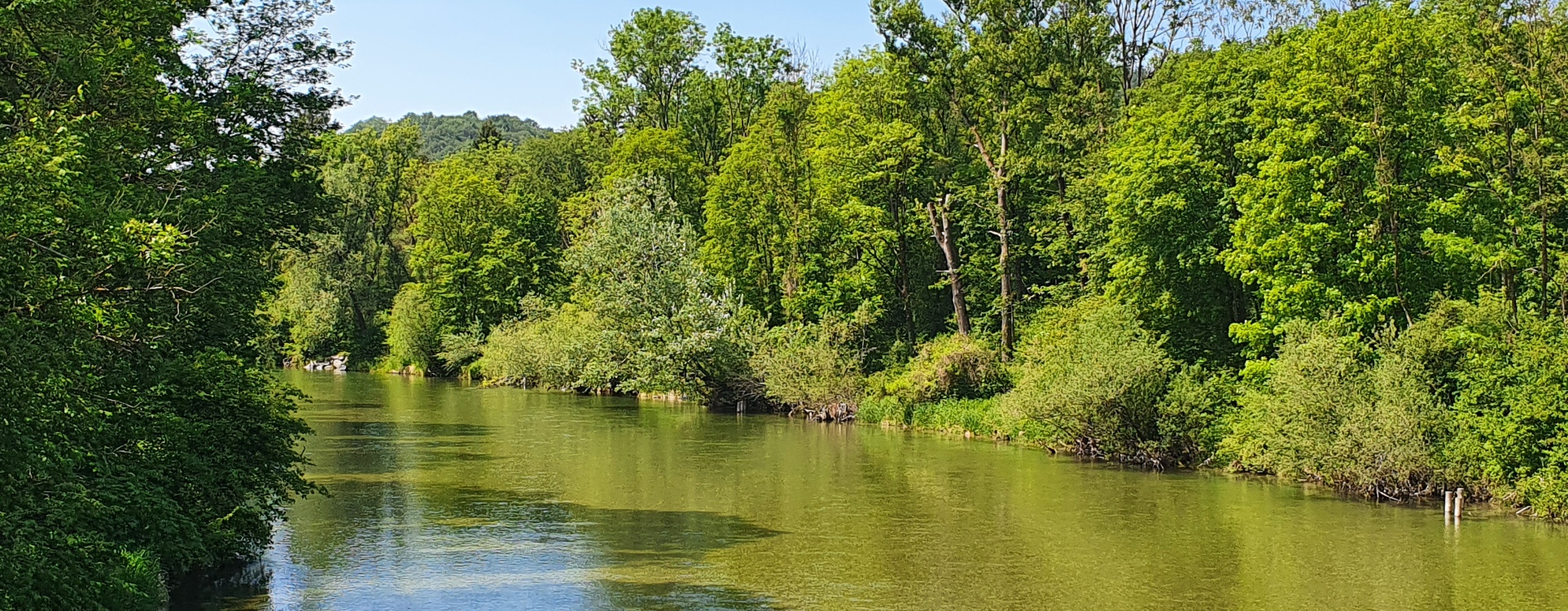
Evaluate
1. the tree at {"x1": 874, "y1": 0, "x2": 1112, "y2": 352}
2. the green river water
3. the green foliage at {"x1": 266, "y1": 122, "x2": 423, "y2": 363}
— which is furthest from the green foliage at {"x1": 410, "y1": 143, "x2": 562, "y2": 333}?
the green river water

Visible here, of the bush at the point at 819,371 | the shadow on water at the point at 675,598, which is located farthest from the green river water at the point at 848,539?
the bush at the point at 819,371

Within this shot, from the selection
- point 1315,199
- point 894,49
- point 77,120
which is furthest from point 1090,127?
point 77,120

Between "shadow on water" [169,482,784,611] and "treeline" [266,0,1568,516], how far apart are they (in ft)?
11.3

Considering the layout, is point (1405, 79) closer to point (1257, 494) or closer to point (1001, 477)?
point (1257, 494)

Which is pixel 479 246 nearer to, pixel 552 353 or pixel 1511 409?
pixel 552 353

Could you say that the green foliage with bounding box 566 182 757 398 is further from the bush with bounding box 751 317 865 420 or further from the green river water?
the green river water

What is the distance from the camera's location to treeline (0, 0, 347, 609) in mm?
9734

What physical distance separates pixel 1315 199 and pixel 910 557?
13.8 meters

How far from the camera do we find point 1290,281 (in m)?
26.8

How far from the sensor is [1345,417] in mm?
22438

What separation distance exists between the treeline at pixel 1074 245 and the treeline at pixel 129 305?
326 centimetres

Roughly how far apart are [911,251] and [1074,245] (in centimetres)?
866

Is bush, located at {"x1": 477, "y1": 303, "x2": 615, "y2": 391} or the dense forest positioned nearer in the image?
the dense forest

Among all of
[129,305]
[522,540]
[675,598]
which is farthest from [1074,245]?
[129,305]
